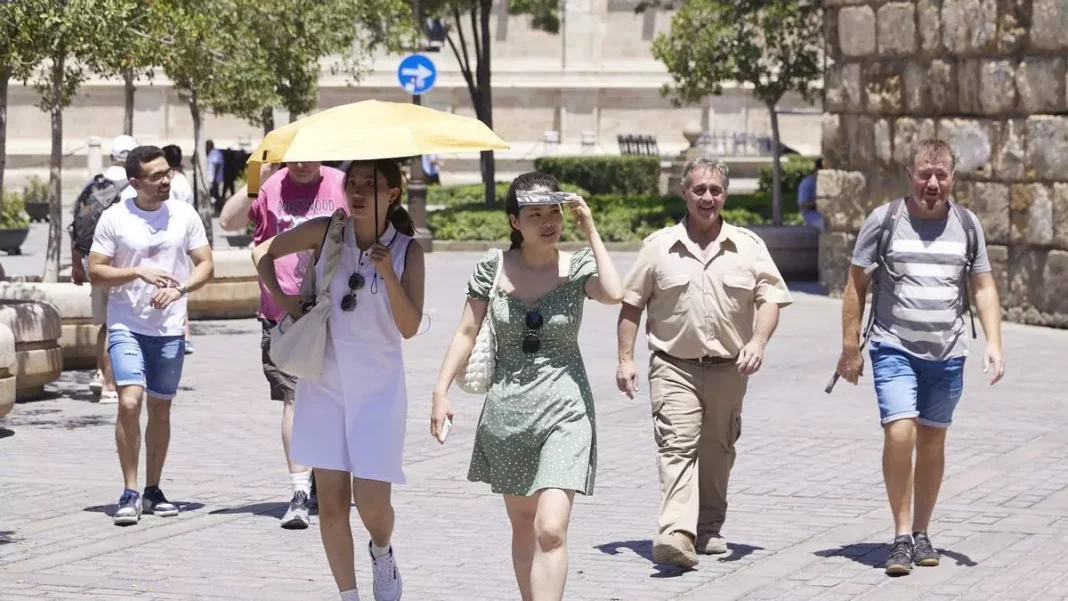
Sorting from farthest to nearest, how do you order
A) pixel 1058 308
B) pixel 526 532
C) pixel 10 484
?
pixel 1058 308 < pixel 10 484 < pixel 526 532

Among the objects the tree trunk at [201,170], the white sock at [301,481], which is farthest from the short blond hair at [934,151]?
the tree trunk at [201,170]

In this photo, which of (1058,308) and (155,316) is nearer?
(155,316)

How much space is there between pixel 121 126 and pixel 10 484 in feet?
131

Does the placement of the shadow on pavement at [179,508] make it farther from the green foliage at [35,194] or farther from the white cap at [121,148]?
the green foliage at [35,194]

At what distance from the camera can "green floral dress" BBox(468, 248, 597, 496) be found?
6.42 m

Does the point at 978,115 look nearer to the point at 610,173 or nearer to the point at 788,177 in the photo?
the point at 788,177

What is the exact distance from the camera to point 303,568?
7.78m

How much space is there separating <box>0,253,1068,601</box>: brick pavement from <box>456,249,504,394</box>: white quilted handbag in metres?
1.13

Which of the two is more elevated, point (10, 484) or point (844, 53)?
point (844, 53)

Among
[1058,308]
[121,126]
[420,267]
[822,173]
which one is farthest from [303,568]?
[121,126]

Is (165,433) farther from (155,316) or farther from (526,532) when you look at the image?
(526,532)

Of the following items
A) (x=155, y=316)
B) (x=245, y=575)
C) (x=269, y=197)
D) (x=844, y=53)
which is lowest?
(x=245, y=575)

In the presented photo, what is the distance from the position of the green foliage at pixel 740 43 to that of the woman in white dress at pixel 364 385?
23.4 metres

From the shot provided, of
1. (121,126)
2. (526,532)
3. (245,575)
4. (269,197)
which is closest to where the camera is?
(526,532)
